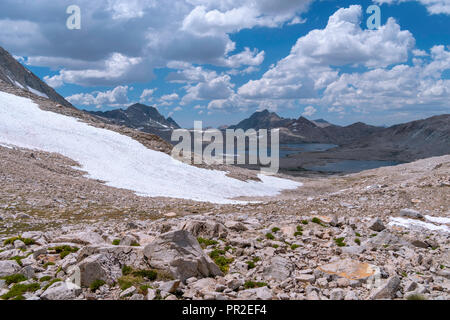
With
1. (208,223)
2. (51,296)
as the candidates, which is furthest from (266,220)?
(51,296)

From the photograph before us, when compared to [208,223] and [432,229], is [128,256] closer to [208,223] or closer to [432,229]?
[208,223]

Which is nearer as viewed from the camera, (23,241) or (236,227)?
(23,241)

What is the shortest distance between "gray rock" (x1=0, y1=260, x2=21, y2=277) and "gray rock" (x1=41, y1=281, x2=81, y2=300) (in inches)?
68.5

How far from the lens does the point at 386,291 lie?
27.5 feet

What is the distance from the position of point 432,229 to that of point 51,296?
1753 cm

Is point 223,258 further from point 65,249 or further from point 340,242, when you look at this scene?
point 65,249

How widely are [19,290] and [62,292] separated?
4.05 ft

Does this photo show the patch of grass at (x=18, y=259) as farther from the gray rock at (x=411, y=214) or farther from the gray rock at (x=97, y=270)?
the gray rock at (x=411, y=214)

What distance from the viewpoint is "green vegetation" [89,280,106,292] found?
8055 mm

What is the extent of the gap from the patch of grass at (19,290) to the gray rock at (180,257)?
2994 mm

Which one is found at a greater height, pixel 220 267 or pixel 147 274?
pixel 147 274

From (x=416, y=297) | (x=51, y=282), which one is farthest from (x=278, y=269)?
(x=51, y=282)

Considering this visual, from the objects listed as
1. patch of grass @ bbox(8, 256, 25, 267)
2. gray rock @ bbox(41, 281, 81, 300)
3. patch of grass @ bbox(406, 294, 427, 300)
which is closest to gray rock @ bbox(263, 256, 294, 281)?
patch of grass @ bbox(406, 294, 427, 300)

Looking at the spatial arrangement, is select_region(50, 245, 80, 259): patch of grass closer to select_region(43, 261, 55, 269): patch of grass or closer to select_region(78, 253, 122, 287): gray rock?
select_region(43, 261, 55, 269): patch of grass
